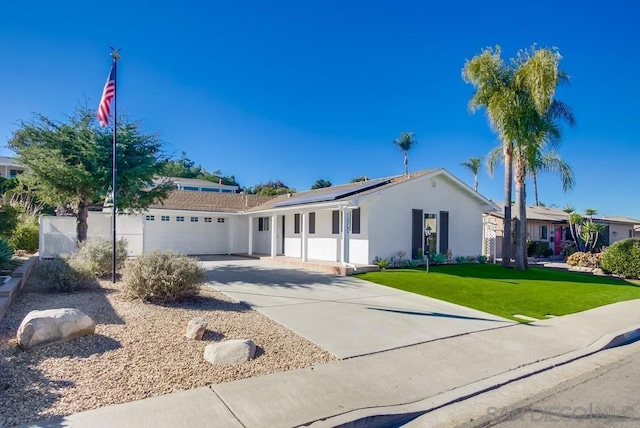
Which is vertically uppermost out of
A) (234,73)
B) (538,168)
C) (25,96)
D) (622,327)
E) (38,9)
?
(234,73)

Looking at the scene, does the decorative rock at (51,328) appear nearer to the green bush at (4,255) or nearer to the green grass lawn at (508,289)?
the green bush at (4,255)

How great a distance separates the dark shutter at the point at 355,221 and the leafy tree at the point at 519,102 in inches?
282

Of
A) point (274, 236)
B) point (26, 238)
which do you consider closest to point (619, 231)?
point (274, 236)

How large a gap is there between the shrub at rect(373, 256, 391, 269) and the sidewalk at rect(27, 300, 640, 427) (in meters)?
8.07

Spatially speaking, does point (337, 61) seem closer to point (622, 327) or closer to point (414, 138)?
point (622, 327)

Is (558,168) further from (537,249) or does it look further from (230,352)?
(230,352)

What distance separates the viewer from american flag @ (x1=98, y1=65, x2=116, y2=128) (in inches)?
412

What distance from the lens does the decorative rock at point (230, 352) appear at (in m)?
4.93

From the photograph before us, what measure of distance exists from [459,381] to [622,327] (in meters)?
5.32

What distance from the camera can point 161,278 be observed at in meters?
7.70

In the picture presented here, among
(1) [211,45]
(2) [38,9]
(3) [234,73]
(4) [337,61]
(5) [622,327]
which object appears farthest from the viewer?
(4) [337,61]

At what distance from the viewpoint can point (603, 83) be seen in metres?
17.1

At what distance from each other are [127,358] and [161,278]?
118 inches

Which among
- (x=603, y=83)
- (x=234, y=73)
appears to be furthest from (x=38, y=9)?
(x=603, y=83)
